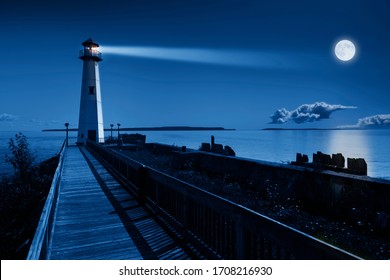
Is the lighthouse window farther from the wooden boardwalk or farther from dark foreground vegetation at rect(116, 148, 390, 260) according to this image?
the wooden boardwalk

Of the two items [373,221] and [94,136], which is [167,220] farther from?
[94,136]

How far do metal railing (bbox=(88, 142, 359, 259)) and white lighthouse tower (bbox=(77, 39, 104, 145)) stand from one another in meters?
30.8

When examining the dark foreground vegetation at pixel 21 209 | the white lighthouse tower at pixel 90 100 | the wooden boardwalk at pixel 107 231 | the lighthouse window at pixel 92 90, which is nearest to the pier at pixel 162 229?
the wooden boardwalk at pixel 107 231

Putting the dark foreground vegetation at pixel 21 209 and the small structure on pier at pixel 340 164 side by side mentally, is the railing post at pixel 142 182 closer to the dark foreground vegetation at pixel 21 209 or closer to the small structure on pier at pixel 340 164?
the dark foreground vegetation at pixel 21 209

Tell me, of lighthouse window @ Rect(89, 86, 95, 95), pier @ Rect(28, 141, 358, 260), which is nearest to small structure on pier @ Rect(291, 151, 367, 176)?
pier @ Rect(28, 141, 358, 260)

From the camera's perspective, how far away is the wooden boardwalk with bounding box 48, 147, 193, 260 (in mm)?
5062

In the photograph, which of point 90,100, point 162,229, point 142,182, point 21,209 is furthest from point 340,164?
point 90,100

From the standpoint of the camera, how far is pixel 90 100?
3681cm

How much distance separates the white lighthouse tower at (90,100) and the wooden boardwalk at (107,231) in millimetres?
28284

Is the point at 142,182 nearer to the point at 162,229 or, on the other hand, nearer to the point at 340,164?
the point at 162,229

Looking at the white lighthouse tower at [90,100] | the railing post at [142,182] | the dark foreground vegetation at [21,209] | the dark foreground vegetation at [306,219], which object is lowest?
the dark foreground vegetation at [21,209]

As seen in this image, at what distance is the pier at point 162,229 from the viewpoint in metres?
3.25

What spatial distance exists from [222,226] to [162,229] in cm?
198
